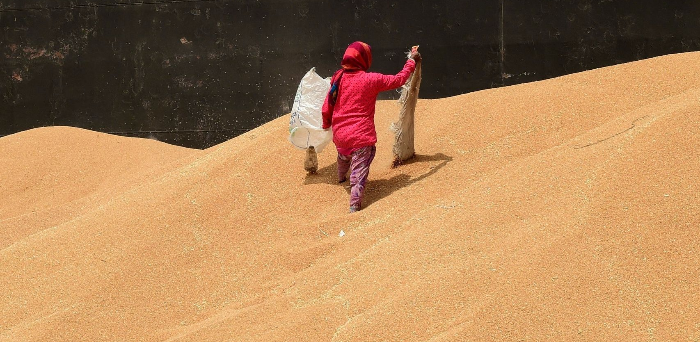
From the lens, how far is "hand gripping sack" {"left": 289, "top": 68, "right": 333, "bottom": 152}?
6.04 meters

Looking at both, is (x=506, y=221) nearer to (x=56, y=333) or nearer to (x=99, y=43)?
(x=56, y=333)

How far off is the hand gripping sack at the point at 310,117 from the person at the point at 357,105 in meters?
0.17

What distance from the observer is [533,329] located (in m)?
3.63

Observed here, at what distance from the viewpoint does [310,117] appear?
6070mm

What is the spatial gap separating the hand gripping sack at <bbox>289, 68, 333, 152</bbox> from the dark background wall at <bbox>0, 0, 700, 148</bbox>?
232 centimetres

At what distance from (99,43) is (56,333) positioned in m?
5.12

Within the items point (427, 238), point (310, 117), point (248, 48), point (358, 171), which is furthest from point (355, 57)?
point (248, 48)

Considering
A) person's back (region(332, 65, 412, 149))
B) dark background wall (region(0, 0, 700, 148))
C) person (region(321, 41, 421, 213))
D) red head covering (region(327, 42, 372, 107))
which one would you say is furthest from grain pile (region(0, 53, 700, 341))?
dark background wall (region(0, 0, 700, 148))

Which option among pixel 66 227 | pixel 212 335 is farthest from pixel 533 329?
pixel 66 227

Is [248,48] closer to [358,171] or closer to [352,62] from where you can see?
[352,62]

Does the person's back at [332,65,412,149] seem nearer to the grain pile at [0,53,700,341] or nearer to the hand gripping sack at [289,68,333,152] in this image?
the hand gripping sack at [289,68,333,152]

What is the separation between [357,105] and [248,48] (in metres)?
3.23

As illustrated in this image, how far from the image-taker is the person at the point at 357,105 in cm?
569

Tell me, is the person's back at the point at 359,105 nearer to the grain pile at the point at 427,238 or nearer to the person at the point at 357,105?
the person at the point at 357,105
